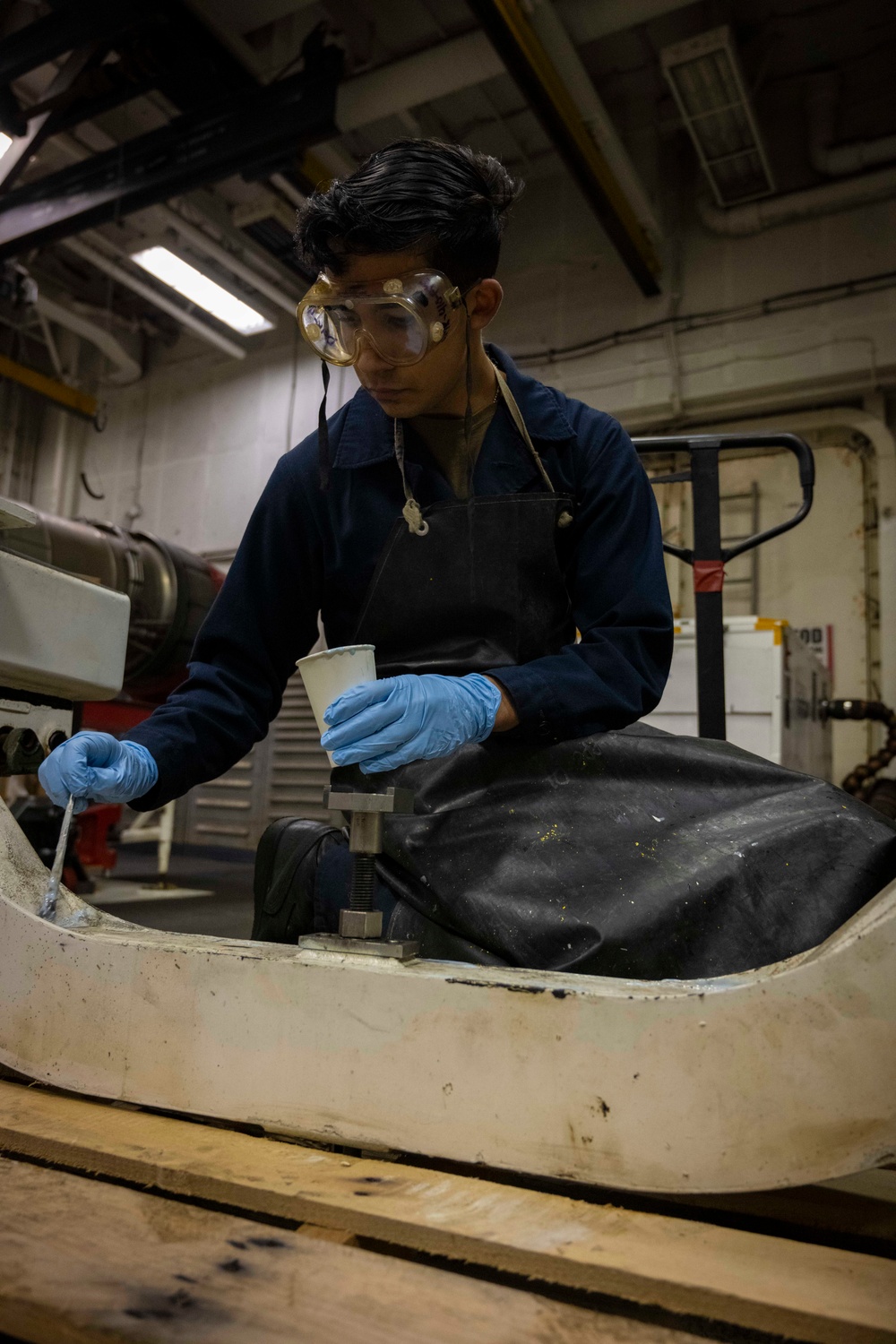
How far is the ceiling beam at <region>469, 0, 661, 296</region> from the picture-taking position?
387cm

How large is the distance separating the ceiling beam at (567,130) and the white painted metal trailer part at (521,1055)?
164 inches

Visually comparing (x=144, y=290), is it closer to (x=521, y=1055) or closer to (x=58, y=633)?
(x=58, y=633)

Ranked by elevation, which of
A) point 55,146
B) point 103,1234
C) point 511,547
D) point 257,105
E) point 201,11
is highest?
point 55,146

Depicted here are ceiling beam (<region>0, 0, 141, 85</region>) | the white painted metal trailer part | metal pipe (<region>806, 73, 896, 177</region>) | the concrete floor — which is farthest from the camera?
metal pipe (<region>806, 73, 896, 177</region>)

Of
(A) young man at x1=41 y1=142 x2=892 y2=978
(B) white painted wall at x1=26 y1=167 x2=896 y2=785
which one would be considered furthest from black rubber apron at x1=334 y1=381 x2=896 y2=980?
(B) white painted wall at x1=26 y1=167 x2=896 y2=785

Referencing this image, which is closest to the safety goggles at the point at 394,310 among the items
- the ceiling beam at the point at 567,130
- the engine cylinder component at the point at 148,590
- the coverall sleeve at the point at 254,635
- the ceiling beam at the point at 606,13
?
the coverall sleeve at the point at 254,635

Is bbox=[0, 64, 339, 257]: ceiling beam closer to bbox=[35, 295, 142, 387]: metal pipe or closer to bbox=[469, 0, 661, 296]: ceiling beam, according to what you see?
bbox=[469, 0, 661, 296]: ceiling beam

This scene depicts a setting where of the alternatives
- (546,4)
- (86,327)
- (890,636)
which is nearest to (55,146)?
(86,327)

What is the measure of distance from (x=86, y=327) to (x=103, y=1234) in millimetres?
7306

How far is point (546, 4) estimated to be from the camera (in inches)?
155

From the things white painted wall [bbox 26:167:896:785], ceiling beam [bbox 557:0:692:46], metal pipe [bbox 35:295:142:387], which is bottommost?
white painted wall [bbox 26:167:896:785]

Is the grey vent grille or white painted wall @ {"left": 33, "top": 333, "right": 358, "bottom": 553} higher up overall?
white painted wall @ {"left": 33, "top": 333, "right": 358, "bottom": 553}

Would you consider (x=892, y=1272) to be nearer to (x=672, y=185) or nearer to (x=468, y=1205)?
(x=468, y=1205)

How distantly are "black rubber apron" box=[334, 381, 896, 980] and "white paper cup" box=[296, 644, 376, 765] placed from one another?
23cm
